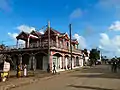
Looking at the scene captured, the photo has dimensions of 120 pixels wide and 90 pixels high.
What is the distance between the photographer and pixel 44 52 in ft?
139

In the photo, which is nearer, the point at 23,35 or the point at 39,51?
the point at 39,51

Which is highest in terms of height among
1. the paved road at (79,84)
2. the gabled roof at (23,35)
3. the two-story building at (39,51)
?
the gabled roof at (23,35)

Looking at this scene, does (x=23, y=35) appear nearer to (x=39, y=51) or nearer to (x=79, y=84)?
(x=39, y=51)

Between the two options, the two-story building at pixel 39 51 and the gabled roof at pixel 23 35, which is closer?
the two-story building at pixel 39 51

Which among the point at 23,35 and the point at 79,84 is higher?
the point at 23,35

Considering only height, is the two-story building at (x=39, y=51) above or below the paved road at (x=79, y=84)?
above

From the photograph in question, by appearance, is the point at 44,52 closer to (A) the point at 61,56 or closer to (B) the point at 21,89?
(A) the point at 61,56

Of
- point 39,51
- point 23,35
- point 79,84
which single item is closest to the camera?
point 79,84

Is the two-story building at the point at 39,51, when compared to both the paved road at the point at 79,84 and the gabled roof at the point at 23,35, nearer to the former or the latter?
the gabled roof at the point at 23,35

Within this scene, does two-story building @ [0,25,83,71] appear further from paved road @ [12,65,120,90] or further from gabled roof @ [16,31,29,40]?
paved road @ [12,65,120,90]

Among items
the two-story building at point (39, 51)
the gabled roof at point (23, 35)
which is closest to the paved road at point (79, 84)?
the two-story building at point (39, 51)

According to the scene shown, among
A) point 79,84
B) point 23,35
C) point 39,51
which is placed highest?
point 23,35

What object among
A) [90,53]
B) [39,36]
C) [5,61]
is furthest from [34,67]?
[90,53]

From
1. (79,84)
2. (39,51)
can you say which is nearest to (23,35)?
(39,51)
